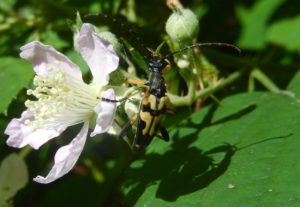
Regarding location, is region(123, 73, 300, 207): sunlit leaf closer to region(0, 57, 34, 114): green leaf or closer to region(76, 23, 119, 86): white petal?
region(76, 23, 119, 86): white petal

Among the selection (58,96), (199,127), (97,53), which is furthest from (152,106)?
(199,127)

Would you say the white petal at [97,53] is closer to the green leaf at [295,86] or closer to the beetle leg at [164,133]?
the beetle leg at [164,133]

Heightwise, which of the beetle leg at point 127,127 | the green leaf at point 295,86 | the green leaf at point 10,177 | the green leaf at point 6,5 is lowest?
the green leaf at point 10,177

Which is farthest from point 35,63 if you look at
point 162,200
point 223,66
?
point 223,66

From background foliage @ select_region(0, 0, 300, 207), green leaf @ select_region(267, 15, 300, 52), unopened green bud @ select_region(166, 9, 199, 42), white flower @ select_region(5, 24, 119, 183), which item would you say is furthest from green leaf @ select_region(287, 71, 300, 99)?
white flower @ select_region(5, 24, 119, 183)

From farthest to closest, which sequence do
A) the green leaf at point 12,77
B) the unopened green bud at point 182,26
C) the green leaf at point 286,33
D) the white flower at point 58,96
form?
1. the green leaf at point 286,33
2. the green leaf at point 12,77
3. the unopened green bud at point 182,26
4. the white flower at point 58,96

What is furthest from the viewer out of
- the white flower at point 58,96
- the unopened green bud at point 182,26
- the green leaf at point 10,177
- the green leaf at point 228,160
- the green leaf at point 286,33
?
the green leaf at point 286,33

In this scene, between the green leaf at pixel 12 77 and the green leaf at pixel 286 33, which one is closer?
the green leaf at pixel 12 77

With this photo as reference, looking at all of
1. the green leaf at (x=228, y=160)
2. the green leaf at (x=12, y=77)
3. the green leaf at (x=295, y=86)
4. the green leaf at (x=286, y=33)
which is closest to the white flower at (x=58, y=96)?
the green leaf at (x=12, y=77)
